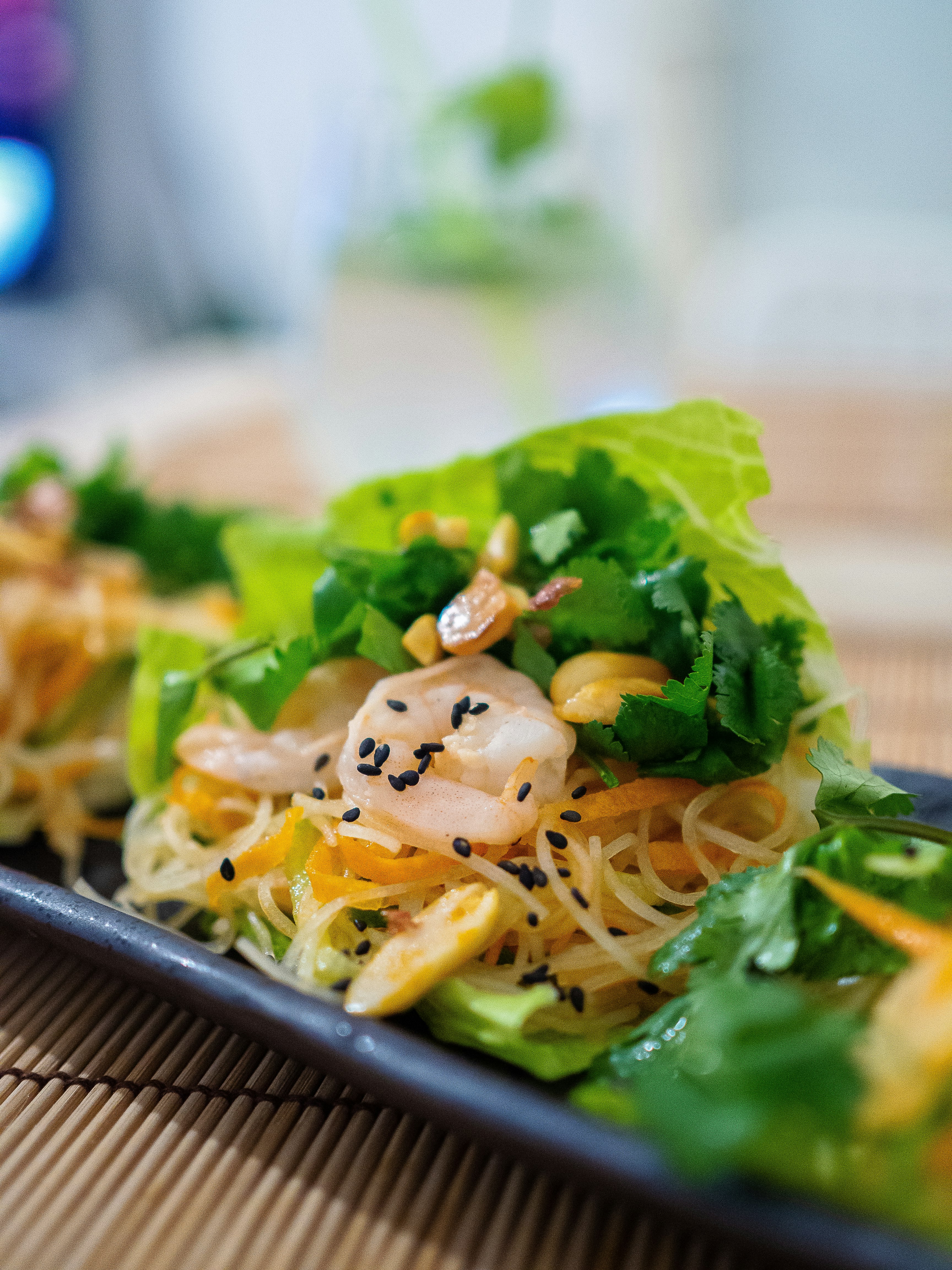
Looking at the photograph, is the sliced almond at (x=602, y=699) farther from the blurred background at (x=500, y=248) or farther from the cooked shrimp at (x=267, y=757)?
the blurred background at (x=500, y=248)

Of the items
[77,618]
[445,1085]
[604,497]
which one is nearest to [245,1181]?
Result: [445,1085]

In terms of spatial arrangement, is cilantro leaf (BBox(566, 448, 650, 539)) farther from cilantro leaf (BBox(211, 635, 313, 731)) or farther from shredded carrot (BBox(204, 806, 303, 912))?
shredded carrot (BBox(204, 806, 303, 912))

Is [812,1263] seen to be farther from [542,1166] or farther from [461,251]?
[461,251]

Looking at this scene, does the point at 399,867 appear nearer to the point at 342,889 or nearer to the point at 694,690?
the point at 342,889

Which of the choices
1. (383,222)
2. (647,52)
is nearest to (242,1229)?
(383,222)

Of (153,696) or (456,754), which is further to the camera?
(153,696)

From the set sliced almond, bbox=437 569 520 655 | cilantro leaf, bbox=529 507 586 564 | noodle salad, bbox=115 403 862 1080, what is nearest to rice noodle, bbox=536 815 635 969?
noodle salad, bbox=115 403 862 1080
